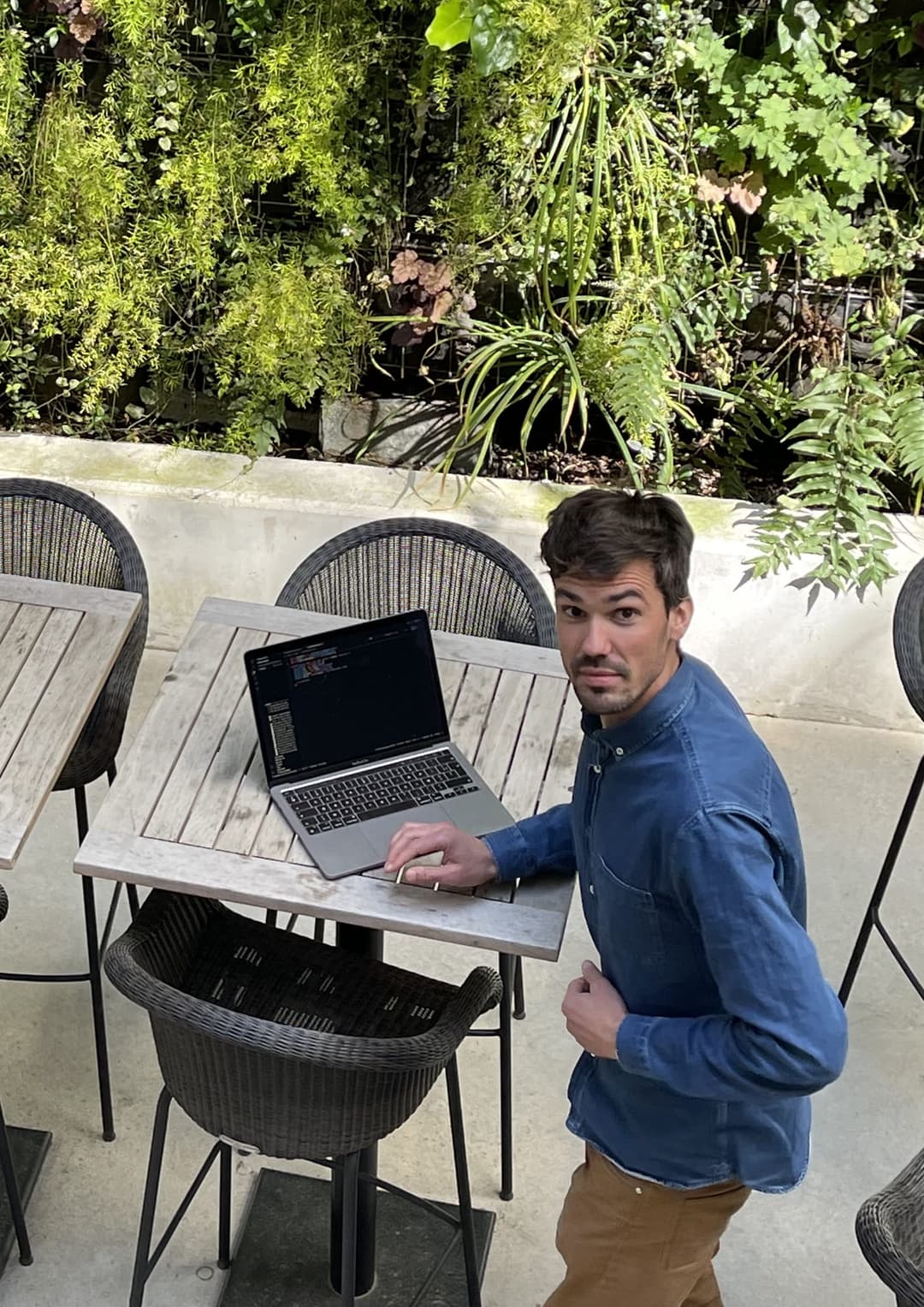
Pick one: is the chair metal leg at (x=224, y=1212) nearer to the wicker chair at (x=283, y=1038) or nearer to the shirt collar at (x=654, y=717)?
the wicker chair at (x=283, y=1038)

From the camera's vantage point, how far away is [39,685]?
9.11 feet

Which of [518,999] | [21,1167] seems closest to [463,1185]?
[518,999]

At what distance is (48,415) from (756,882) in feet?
12.0

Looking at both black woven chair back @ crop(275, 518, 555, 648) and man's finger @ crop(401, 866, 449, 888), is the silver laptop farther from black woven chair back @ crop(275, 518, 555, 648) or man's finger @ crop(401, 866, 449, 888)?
black woven chair back @ crop(275, 518, 555, 648)

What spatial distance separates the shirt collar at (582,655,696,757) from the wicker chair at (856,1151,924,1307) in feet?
2.02

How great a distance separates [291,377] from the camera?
4.50m

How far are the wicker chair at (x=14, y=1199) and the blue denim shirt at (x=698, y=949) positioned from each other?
1122 millimetres

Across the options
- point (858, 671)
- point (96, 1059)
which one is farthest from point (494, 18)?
point (96, 1059)

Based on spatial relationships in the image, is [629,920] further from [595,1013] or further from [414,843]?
[414,843]

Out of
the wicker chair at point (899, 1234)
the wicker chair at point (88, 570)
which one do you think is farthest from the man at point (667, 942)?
the wicker chair at point (88, 570)

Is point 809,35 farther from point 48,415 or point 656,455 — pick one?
point 48,415

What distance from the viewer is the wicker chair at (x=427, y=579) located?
3.20 m

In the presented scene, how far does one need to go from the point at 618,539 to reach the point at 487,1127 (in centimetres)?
164

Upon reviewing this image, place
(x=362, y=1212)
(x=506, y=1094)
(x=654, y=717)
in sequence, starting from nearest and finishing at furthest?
(x=654, y=717), (x=362, y=1212), (x=506, y=1094)
